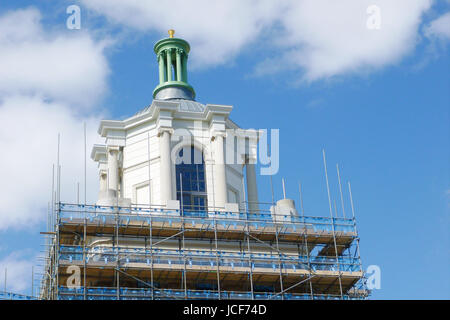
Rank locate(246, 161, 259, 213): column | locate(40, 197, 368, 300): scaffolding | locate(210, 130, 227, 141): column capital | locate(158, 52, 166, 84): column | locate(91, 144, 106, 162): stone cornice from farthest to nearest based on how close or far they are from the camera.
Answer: locate(158, 52, 166, 84): column, locate(91, 144, 106, 162): stone cornice, locate(210, 130, 227, 141): column capital, locate(246, 161, 259, 213): column, locate(40, 197, 368, 300): scaffolding

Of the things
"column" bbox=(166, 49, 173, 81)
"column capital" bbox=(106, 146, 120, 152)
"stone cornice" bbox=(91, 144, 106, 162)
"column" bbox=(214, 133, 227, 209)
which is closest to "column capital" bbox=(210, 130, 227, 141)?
"column" bbox=(214, 133, 227, 209)

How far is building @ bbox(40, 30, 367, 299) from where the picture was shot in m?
53.2

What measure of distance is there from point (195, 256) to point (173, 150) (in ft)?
34.0

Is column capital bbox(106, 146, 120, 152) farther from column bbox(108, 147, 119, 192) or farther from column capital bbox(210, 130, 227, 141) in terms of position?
column capital bbox(210, 130, 227, 141)

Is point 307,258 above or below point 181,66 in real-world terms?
below

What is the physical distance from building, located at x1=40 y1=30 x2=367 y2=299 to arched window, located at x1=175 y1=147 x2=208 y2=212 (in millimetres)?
73

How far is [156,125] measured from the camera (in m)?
63.0

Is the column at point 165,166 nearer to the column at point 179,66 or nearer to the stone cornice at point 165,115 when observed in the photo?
the stone cornice at point 165,115

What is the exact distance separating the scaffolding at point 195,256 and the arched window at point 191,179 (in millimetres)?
2613

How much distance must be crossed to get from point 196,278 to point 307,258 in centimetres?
708

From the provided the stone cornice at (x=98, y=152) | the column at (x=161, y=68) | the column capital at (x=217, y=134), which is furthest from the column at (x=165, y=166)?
the column at (x=161, y=68)

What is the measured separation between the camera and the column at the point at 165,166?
59344 mm
